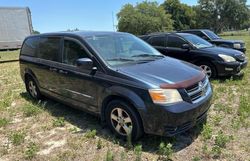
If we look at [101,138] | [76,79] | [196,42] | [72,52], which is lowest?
[101,138]

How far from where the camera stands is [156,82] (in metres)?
4.11

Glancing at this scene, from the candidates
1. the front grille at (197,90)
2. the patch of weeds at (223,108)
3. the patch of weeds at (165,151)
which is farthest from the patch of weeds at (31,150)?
the patch of weeds at (223,108)

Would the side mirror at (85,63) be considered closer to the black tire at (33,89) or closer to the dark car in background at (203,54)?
the black tire at (33,89)

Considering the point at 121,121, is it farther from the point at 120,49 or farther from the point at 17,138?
→ the point at 17,138

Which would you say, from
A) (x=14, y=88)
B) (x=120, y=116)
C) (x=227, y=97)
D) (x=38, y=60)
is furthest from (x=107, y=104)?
(x=14, y=88)

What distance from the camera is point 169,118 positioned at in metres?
3.96

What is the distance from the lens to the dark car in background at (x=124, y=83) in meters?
4.04

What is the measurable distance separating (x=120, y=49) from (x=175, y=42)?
452 centimetres

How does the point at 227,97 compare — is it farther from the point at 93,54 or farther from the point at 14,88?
the point at 14,88

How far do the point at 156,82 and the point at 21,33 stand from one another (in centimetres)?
1965

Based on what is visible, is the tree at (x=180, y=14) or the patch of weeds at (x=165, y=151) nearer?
the patch of weeds at (x=165, y=151)

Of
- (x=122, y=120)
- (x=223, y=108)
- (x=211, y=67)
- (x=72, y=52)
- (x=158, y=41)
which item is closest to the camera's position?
(x=122, y=120)

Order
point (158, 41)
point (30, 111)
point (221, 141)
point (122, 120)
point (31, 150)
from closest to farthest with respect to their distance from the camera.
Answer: point (221, 141) < point (31, 150) < point (122, 120) < point (30, 111) < point (158, 41)

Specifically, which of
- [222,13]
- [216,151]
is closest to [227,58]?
[216,151]
